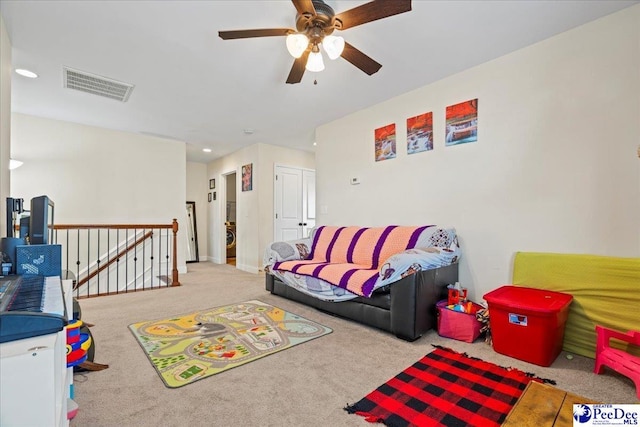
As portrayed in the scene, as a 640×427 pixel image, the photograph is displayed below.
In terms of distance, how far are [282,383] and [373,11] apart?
87.4 inches

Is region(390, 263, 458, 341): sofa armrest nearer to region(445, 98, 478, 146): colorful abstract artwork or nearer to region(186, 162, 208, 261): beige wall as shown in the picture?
region(445, 98, 478, 146): colorful abstract artwork

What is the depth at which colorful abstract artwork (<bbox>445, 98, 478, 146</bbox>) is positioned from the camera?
2794 millimetres

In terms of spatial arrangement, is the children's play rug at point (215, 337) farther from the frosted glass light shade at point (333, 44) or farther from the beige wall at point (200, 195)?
the beige wall at point (200, 195)

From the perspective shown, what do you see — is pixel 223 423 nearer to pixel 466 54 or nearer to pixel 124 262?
pixel 466 54

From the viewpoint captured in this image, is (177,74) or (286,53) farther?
(177,74)

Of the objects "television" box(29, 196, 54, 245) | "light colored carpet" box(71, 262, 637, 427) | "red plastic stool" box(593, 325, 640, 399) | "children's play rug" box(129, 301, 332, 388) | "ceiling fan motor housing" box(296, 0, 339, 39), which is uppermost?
"ceiling fan motor housing" box(296, 0, 339, 39)

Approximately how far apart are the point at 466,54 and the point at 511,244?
173 centimetres

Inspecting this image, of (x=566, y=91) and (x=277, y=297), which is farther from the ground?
(x=566, y=91)

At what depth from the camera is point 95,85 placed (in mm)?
3146

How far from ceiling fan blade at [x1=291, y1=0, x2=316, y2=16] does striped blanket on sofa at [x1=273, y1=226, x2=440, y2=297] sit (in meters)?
1.99

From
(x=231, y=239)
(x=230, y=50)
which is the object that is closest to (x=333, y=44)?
(x=230, y=50)

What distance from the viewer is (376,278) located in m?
2.48

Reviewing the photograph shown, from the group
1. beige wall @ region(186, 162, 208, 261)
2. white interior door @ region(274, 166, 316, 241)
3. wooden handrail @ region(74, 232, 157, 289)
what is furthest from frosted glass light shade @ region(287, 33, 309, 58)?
beige wall @ region(186, 162, 208, 261)

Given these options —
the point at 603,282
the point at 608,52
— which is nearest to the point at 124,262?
the point at 603,282
